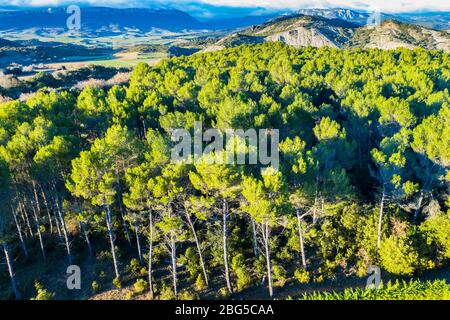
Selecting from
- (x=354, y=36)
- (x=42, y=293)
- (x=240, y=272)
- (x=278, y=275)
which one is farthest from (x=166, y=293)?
(x=354, y=36)

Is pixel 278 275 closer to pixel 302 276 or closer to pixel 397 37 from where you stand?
pixel 302 276

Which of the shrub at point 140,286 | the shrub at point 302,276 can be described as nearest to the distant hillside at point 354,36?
the shrub at point 302,276

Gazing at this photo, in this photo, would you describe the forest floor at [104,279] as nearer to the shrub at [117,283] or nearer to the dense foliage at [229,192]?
the shrub at [117,283]

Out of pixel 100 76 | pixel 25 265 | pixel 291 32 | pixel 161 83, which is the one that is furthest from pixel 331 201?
pixel 291 32

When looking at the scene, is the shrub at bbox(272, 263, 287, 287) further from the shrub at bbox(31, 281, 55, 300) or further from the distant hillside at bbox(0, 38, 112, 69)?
the distant hillside at bbox(0, 38, 112, 69)

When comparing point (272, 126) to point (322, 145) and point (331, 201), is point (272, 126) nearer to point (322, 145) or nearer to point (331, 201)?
point (322, 145)

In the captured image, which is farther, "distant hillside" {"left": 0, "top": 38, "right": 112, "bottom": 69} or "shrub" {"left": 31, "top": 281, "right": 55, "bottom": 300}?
"distant hillside" {"left": 0, "top": 38, "right": 112, "bottom": 69}

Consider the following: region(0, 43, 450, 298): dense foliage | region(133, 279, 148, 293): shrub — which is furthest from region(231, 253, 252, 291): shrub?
region(133, 279, 148, 293): shrub
